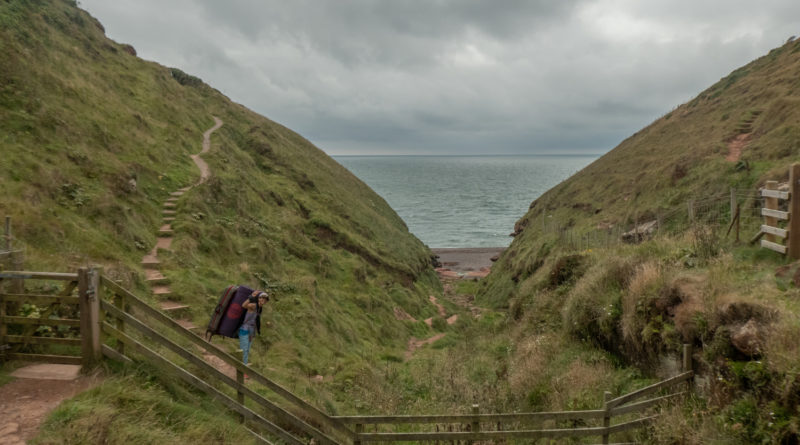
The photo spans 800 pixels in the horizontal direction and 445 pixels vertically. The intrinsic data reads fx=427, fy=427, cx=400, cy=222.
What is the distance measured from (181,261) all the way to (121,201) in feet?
14.9

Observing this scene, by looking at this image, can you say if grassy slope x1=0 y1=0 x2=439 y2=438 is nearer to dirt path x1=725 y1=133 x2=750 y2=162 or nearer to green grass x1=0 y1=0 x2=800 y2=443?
green grass x1=0 y1=0 x2=800 y2=443

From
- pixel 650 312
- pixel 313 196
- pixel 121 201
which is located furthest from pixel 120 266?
pixel 313 196

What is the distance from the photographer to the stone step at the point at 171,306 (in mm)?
11981

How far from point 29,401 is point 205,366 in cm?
213

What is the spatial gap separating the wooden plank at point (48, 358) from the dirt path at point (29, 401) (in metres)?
0.32

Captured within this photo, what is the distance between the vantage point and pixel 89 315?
6309 mm

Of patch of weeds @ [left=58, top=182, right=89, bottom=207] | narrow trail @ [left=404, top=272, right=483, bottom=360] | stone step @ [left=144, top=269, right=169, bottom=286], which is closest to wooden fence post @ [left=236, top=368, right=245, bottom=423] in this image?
stone step @ [left=144, top=269, right=169, bottom=286]

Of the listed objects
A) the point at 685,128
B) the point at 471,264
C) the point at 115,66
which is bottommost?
the point at 471,264

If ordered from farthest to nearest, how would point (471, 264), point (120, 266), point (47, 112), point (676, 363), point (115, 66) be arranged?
point (471, 264), point (115, 66), point (47, 112), point (120, 266), point (676, 363)

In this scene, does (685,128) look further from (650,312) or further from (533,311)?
(650,312)

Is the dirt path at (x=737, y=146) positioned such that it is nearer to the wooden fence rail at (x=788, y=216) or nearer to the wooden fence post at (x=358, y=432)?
the wooden fence rail at (x=788, y=216)

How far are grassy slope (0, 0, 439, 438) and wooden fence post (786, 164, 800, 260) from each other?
36.7 feet

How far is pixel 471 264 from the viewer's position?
65125 millimetres

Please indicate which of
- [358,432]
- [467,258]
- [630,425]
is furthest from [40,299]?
[467,258]
